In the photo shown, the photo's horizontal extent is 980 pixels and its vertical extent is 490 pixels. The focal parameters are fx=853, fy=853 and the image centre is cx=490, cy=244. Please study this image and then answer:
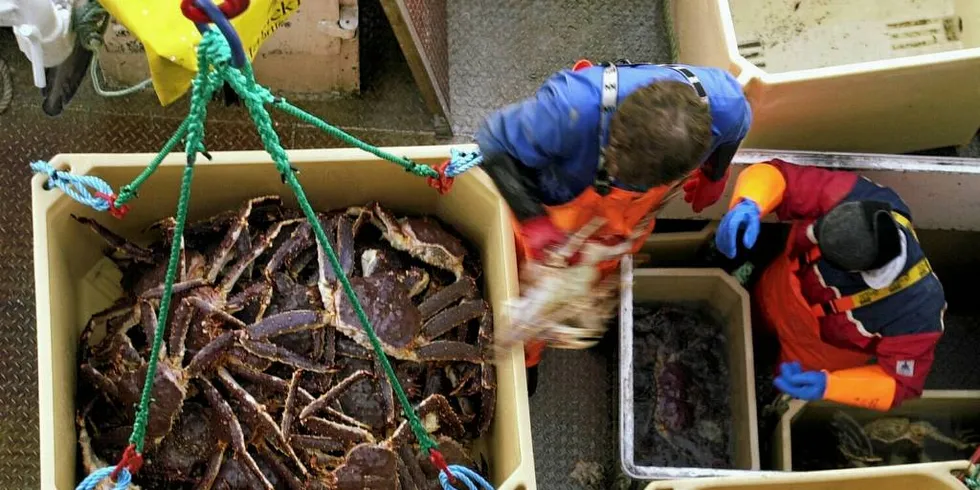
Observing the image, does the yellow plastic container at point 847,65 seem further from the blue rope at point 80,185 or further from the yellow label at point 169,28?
the blue rope at point 80,185

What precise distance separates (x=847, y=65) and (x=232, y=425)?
138cm

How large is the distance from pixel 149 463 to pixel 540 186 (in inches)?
36.0

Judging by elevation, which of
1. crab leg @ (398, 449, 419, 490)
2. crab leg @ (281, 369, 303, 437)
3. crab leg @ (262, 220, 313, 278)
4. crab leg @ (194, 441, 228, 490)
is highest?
crab leg @ (262, 220, 313, 278)

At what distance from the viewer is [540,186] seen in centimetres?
151

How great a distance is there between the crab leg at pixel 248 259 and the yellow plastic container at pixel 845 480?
2.88 ft

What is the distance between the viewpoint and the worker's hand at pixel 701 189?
65.3 inches

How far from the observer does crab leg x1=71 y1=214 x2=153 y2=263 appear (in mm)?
1674

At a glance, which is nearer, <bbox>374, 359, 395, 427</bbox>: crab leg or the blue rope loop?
the blue rope loop

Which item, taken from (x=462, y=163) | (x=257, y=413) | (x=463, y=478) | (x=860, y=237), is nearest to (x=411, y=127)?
(x=462, y=163)

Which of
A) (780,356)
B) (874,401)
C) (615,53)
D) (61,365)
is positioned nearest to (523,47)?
(615,53)

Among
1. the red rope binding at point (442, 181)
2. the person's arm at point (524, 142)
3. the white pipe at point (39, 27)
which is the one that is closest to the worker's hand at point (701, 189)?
the person's arm at point (524, 142)

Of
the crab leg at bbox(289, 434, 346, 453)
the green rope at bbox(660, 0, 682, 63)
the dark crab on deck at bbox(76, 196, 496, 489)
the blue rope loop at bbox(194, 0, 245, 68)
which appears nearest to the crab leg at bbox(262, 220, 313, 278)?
the dark crab on deck at bbox(76, 196, 496, 489)

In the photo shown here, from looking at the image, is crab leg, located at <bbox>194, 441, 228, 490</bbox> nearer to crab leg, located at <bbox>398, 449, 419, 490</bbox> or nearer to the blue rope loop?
crab leg, located at <bbox>398, 449, 419, 490</bbox>

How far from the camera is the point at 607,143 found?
137 cm
